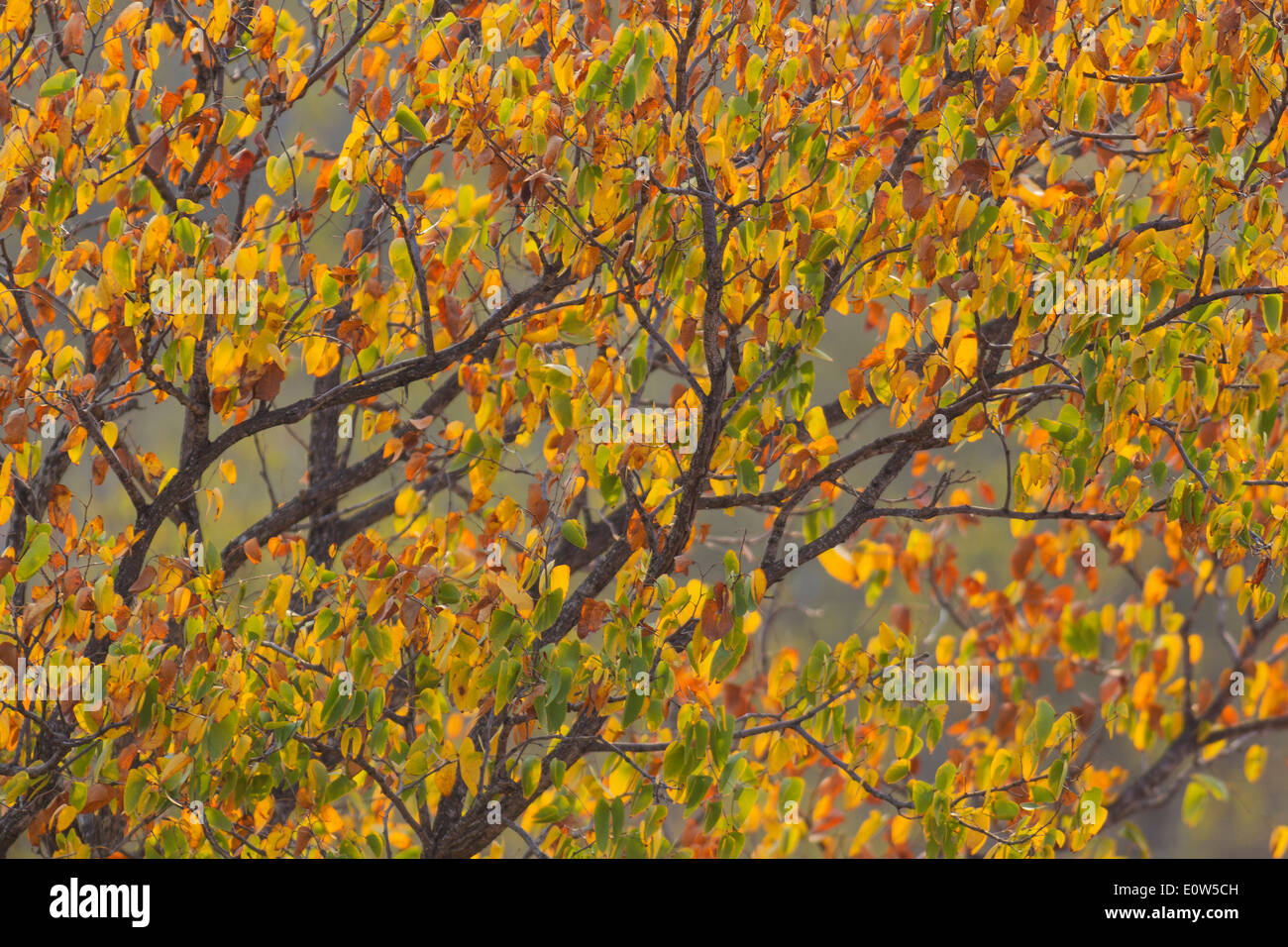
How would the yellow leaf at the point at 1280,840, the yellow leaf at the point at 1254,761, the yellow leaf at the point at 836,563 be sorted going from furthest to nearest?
the yellow leaf at the point at 1254,761
the yellow leaf at the point at 1280,840
the yellow leaf at the point at 836,563

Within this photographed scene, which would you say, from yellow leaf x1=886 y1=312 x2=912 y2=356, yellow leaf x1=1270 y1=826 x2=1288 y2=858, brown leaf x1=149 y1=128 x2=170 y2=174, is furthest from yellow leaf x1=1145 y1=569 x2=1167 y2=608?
brown leaf x1=149 y1=128 x2=170 y2=174

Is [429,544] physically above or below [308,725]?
above

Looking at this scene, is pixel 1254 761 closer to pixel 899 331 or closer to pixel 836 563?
pixel 836 563

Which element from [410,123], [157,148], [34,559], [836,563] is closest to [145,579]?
[34,559]

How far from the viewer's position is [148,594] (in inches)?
147

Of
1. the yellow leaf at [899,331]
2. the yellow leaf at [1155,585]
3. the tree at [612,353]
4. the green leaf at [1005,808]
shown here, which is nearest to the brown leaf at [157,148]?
the tree at [612,353]

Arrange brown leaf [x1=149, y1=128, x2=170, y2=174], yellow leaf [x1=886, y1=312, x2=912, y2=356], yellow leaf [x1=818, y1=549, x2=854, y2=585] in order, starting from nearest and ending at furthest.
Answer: brown leaf [x1=149, y1=128, x2=170, y2=174]
yellow leaf [x1=886, y1=312, x2=912, y2=356]
yellow leaf [x1=818, y1=549, x2=854, y2=585]

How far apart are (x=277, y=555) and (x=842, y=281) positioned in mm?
2377

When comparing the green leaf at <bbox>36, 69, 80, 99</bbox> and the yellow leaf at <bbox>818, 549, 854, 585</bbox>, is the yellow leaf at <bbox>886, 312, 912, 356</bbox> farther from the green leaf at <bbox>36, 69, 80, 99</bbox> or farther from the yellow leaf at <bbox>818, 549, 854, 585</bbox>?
the green leaf at <bbox>36, 69, 80, 99</bbox>

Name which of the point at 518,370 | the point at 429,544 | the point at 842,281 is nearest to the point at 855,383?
the point at 842,281

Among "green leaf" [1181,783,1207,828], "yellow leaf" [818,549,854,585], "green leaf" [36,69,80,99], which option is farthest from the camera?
"green leaf" [1181,783,1207,828]

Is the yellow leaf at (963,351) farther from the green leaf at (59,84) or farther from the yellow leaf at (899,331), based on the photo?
the green leaf at (59,84)
